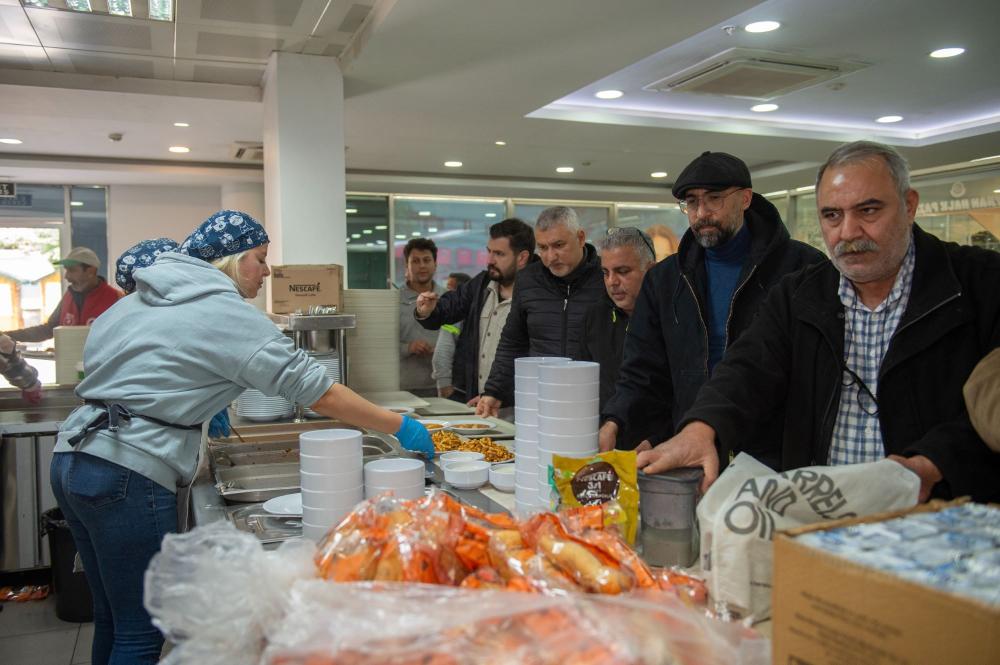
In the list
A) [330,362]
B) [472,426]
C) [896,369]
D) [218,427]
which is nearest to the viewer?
[896,369]

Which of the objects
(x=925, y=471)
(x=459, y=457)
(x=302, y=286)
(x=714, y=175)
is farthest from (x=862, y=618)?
(x=302, y=286)

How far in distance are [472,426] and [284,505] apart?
45.1 inches

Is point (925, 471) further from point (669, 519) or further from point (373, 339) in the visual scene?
point (373, 339)

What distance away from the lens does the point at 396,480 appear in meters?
1.37

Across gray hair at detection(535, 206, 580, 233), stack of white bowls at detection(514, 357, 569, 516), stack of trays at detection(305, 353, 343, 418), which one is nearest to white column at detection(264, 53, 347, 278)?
stack of trays at detection(305, 353, 343, 418)

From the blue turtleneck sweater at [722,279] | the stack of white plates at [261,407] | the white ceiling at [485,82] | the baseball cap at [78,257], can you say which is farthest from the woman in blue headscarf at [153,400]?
the baseball cap at [78,257]

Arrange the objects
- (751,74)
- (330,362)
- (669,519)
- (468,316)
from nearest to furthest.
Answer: (669,519), (330,362), (468,316), (751,74)

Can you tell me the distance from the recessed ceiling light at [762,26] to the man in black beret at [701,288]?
7.12 ft

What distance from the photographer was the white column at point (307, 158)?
14.0ft

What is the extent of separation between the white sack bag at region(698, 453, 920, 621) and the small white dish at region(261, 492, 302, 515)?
3.03ft

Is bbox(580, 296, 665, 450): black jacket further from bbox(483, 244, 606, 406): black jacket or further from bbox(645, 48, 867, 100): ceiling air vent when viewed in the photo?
bbox(645, 48, 867, 100): ceiling air vent

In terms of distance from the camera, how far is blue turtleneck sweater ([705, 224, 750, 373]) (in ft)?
7.43

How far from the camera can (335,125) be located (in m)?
4.37

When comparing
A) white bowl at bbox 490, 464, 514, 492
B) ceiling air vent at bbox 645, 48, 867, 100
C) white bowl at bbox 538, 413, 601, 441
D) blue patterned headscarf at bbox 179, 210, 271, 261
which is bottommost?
white bowl at bbox 490, 464, 514, 492
